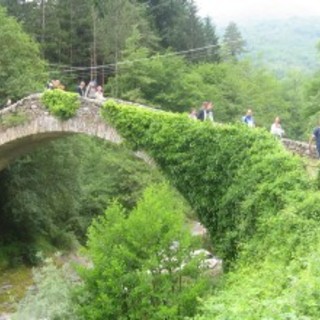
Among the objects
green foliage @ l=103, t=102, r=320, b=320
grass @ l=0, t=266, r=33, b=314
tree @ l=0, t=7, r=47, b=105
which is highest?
tree @ l=0, t=7, r=47, b=105

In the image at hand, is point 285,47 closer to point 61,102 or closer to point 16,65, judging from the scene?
point 16,65

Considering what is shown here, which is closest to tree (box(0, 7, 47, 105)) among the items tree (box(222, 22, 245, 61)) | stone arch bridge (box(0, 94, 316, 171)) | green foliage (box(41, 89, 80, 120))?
stone arch bridge (box(0, 94, 316, 171))

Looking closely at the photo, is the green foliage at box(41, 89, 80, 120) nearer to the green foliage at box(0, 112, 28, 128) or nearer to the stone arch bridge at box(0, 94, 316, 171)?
the stone arch bridge at box(0, 94, 316, 171)

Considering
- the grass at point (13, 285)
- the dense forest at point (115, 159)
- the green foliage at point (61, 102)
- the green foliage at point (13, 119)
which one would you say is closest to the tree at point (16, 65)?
the dense forest at point (115, 159)

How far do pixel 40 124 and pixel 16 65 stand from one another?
13.9ft

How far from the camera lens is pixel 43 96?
55.6 feet

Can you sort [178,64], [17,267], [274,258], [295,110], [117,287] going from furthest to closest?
[295,110]
[178,64]
[17,267]
[117,287]
[274,258]

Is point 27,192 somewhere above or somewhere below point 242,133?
below

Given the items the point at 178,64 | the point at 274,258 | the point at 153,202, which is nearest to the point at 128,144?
the point at 153,202

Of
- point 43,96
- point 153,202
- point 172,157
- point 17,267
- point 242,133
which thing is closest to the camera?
point 153,202

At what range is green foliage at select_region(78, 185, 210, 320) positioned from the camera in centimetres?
1089

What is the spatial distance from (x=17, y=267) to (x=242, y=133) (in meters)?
10.3

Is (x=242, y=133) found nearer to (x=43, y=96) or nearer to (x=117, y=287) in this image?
(x=117, y=287)

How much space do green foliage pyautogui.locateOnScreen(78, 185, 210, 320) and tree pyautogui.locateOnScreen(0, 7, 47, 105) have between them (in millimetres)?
9427
